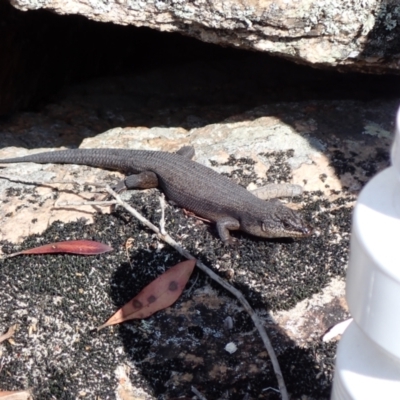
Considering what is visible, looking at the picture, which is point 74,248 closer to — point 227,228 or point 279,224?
point 227,228

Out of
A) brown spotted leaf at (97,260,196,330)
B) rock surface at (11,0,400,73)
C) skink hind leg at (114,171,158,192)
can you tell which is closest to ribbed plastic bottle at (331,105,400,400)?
brown spotted leaf at (97,260,196,330)

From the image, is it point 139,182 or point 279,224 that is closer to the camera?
point 279,224

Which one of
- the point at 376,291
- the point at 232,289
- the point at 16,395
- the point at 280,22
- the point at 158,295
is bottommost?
the point at 16,395

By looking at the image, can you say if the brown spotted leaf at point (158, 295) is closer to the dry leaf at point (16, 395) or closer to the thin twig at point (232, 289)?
the thin twig at point (232, 289)

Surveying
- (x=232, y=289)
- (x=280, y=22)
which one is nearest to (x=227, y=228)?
(x=232, y=289)

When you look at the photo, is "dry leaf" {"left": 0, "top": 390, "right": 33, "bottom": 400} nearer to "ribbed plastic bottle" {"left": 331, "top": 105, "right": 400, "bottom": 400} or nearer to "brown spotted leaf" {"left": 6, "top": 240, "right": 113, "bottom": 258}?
"brown spotted leaf" {"left": 6, "top": 240, "right": 113, "bottom": 258}
